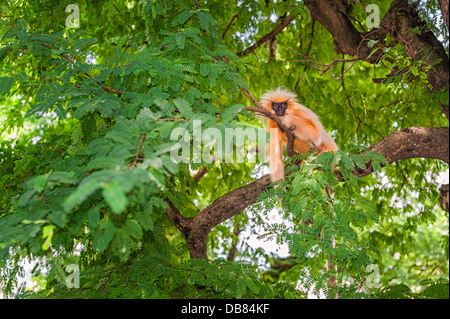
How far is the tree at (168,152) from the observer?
7.47 feet

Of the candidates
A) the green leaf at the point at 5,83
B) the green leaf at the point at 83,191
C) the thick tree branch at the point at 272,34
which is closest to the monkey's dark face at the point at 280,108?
the thick tree branch at the point at 272,34

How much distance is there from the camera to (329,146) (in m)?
5.26

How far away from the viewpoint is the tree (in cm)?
228

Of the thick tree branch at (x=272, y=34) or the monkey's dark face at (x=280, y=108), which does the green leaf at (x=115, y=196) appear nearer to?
the monkey's dark face at (x=280, y=108)

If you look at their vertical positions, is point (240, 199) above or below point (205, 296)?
above

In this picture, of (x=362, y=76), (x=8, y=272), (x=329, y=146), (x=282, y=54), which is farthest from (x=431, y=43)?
(x=8, y=272)

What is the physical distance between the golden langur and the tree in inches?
21.9

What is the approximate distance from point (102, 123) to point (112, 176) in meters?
1.32

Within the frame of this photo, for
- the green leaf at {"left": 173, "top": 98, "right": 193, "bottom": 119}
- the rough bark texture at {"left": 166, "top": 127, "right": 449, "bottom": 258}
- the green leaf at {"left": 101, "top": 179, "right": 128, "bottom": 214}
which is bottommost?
the green leaf at {"left": 101, "top": 179, "right": 128, "bottom": 214}

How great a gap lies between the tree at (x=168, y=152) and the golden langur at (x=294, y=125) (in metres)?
0.56

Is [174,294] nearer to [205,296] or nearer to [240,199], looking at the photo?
[205,296]
